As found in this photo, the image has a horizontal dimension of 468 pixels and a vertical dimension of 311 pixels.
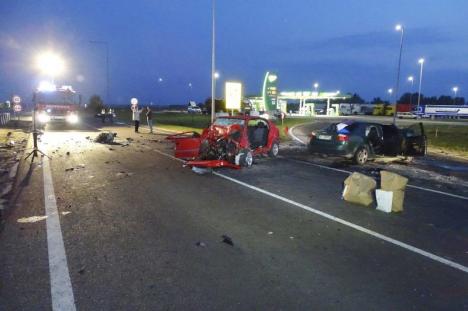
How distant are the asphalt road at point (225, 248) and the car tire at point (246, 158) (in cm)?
225

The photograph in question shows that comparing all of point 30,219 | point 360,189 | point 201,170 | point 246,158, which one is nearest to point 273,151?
point 246,158

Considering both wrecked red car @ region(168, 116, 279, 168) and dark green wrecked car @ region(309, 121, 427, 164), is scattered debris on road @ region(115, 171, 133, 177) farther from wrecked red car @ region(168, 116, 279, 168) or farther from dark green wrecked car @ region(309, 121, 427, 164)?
dark green wrecked car @ region(309, 121, 427, 164)

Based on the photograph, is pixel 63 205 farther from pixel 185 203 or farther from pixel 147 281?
pixel 147 281

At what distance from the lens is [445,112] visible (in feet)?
222

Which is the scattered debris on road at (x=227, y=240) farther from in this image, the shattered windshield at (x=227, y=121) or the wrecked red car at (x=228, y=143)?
the shattered windshield at (x=227, y=121)

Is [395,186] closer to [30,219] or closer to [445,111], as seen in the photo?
[30,219]

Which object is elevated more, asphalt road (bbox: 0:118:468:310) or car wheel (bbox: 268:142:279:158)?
car wheel (bbox: 268:142:279:158)

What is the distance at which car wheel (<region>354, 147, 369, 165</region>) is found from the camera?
1405 centimetres

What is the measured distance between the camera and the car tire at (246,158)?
483 inches

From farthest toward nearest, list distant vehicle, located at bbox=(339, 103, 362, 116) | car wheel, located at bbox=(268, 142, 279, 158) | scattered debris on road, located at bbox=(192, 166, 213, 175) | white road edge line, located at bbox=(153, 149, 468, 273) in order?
distant vehicle, located at bbox=(339, 103, 362, 116) < car wheel, located at bbox=(268, 142, 279, 158) < scattered debris on road, located at bbox=(192, 166, 213, 175) < white road edge line, located at bbox=(153, 149, 468, 273)

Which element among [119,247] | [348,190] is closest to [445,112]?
[348,190]

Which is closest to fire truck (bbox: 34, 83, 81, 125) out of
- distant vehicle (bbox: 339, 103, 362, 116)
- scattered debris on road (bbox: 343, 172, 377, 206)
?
scattered debris on road (bbox: 343, 172, 377, 206)

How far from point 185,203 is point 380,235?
3592 mm

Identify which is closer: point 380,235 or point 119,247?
point 119,247
